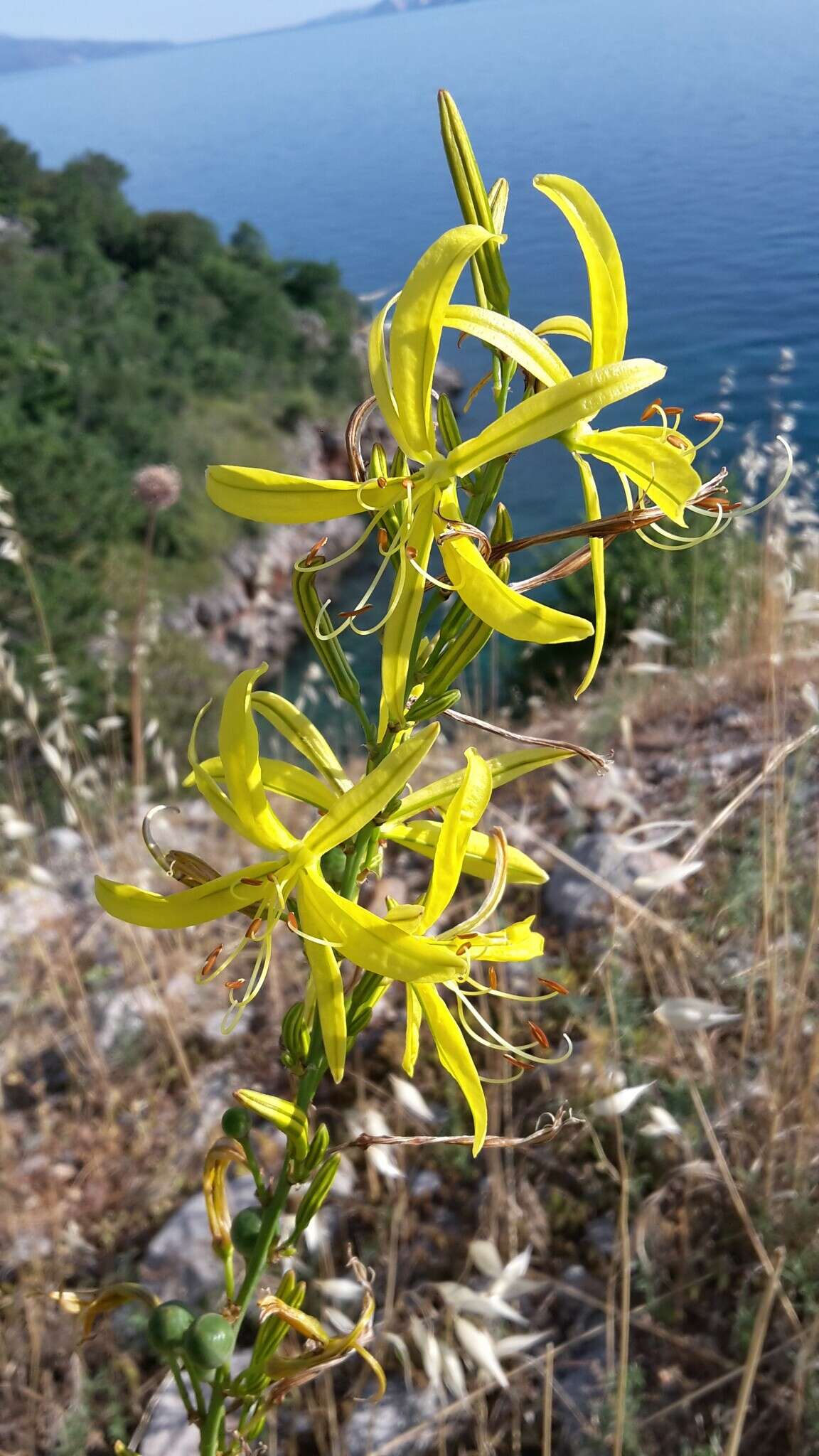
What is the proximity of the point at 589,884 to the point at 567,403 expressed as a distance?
2.63m

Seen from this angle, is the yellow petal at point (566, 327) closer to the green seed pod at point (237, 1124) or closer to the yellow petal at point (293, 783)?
the yellow petal at point (293, 783)

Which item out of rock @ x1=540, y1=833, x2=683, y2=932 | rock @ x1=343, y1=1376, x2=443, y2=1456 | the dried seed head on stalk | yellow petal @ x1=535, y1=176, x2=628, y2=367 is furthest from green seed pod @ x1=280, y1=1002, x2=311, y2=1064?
the dried seed head on stalk

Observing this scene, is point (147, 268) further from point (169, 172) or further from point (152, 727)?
point (152, 727)

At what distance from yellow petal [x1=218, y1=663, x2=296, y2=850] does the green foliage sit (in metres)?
16.0

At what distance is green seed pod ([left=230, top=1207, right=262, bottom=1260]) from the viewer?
0.97 meters

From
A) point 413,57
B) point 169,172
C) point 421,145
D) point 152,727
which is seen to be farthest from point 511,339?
point 169,172

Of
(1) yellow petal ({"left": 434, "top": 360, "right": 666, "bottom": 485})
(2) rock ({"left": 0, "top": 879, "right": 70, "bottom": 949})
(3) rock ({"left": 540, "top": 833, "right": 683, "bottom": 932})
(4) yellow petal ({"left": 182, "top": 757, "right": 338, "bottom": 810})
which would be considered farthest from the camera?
(2) rock ({"left": 0, "top": 879, "right": 70, "bottom": 949})

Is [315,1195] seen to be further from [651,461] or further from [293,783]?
[651,461]

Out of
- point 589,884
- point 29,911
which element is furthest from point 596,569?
point 29,911

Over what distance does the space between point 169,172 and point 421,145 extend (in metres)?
53.7

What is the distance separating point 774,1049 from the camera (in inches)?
82.3

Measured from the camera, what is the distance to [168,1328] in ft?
3.06

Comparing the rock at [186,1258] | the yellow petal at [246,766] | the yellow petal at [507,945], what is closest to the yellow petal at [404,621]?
the yellow petal at [246,766]

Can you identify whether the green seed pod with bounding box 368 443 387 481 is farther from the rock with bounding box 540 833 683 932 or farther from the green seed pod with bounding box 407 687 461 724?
the rock with bounding box 540 833 683 932
